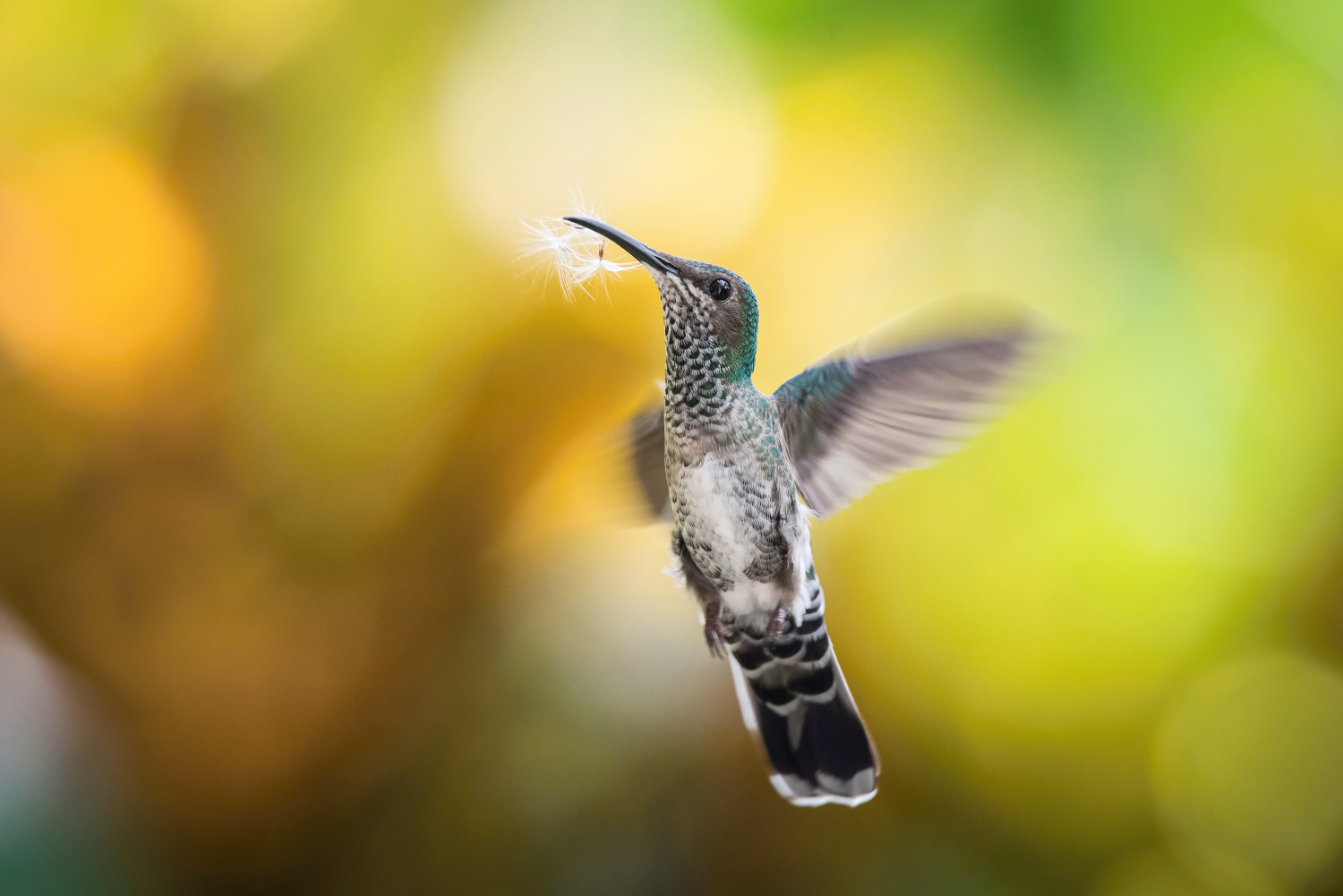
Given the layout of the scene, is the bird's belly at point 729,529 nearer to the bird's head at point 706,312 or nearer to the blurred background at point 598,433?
the bird's head at point 706,312

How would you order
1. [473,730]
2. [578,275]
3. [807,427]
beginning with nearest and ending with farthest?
[578,275], [807,427], [473,730]

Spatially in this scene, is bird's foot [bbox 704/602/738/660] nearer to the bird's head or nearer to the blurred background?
the bird's head

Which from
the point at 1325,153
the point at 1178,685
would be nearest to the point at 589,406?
the point at 1178,685

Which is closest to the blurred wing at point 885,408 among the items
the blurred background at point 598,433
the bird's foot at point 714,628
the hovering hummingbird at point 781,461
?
the hovering hummingbird at point 781,461

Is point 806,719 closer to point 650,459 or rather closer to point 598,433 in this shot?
point 650,459

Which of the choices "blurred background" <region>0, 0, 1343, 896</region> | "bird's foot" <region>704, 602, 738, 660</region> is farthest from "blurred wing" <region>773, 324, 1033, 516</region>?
Result: "blurred background" <region>0, 0, 1343, 896</region>

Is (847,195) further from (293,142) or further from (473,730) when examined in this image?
(473,730)
